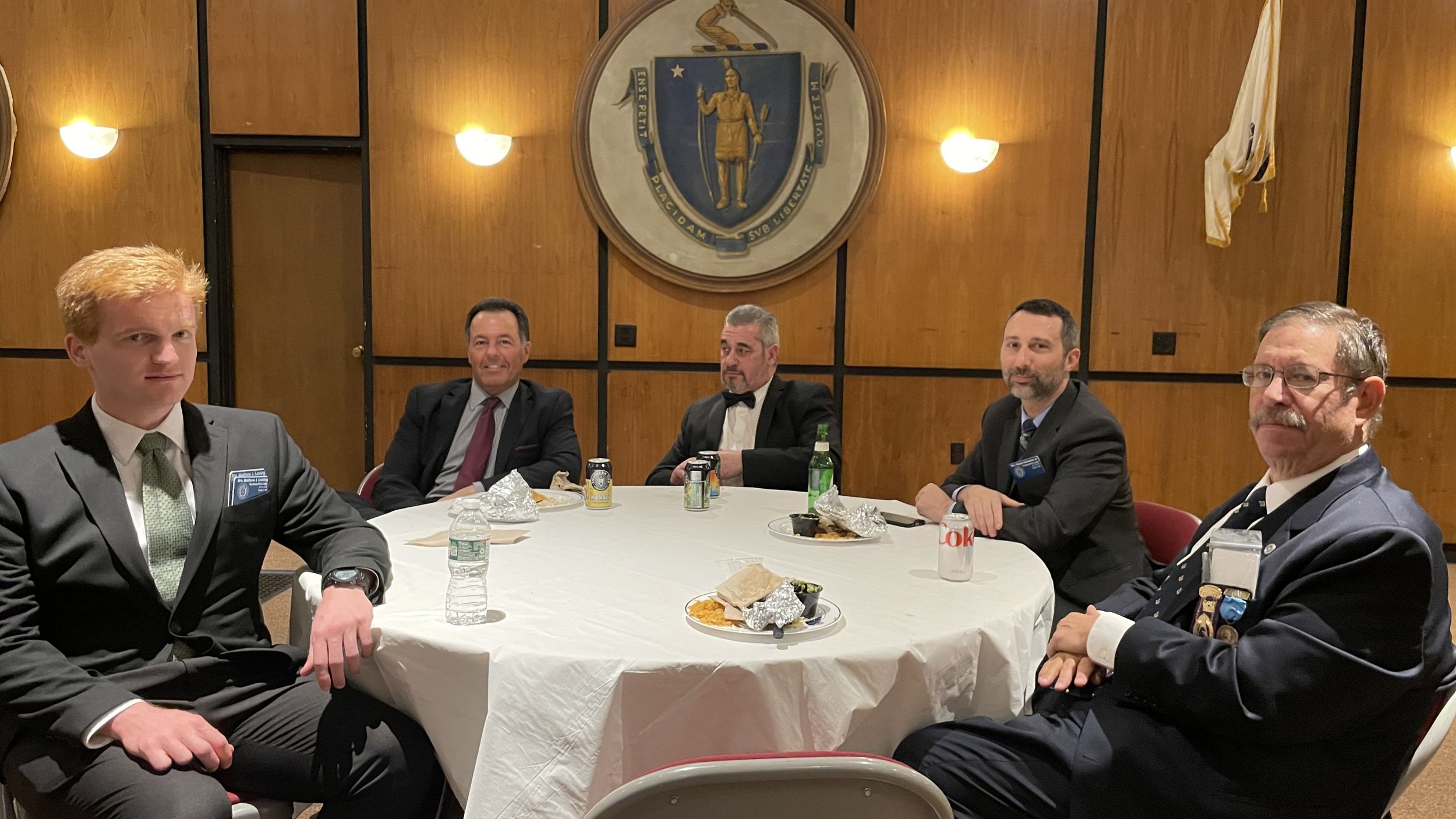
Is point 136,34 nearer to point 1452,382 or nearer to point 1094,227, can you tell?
point 1094,227

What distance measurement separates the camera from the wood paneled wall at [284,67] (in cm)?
507

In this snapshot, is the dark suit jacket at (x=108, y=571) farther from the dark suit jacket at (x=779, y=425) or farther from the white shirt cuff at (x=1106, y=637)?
the dark suit jacket at (x=779, y=425)

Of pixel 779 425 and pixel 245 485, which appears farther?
pixel 779 425

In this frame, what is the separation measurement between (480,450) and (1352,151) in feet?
15.4

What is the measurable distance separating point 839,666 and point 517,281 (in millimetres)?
4027

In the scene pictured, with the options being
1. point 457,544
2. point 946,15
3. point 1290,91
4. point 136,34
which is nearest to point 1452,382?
point 1290,91

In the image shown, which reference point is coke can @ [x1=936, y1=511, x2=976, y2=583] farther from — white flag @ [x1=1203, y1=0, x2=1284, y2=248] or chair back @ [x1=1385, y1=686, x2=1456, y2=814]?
white flag @ [x1=1203, y1=0, x2=1284, y2=248]

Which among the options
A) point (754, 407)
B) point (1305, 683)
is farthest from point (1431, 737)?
point (754, 407)

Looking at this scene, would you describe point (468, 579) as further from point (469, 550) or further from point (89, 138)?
point (89, 138)

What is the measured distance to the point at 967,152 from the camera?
16.4 ft

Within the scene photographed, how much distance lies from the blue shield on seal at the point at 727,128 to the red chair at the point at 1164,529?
2.79 metres

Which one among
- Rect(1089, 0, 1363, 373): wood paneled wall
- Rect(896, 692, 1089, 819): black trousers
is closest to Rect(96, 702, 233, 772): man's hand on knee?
Rect(896, 692, 1089, 819): black trousers

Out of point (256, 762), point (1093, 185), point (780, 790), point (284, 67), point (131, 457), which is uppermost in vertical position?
point (284, 67)

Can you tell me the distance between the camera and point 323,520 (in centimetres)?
211
